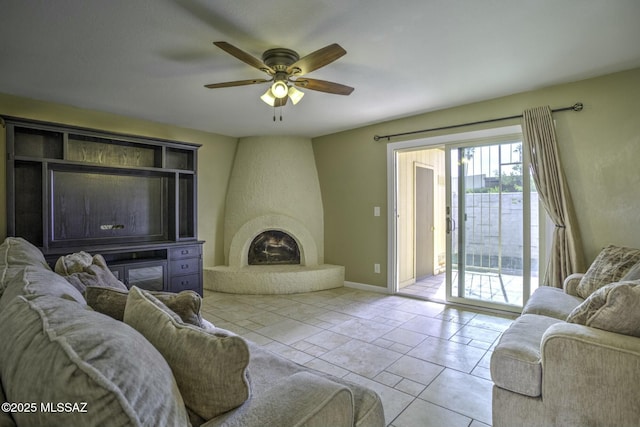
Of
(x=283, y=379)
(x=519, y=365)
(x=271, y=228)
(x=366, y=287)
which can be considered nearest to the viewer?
(x=283, y=379)

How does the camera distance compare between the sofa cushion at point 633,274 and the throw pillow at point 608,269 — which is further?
the throw pillow at point 608,269

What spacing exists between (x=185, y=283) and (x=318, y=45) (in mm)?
3328

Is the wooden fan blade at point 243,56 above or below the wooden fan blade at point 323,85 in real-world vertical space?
above

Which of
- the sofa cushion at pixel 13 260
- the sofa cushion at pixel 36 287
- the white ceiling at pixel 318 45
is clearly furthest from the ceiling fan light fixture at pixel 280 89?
the sofa cushion at pixel 13 260

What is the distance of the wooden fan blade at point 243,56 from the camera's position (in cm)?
193

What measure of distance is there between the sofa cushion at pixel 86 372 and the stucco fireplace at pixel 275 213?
397 cm

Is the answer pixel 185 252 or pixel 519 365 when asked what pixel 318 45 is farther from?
pixel 185 252

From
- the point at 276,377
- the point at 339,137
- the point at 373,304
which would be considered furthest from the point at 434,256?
the point at 276,377

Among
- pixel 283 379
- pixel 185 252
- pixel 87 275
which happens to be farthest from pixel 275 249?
pixel 283 379

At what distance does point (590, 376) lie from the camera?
1362mm

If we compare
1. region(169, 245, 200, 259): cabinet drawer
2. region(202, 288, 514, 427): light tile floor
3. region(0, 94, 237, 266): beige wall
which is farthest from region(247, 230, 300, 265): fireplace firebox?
region(169, 245, 200, 259): cabinet drawer

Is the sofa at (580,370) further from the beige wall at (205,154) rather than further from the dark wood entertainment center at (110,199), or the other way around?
the beige wall at (205,154)

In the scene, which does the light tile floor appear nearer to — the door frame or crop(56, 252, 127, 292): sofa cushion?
the door frame

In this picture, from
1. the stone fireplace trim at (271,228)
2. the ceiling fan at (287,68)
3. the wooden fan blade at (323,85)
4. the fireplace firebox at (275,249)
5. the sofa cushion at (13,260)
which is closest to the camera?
the sofa cushion at (13,260)
